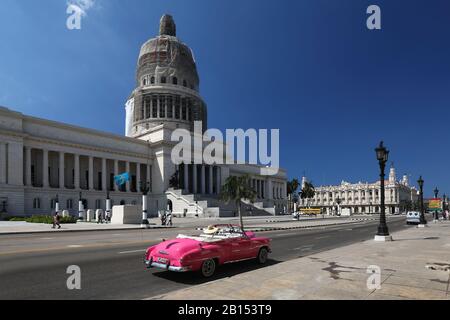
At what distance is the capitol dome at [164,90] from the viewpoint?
92.1 meters

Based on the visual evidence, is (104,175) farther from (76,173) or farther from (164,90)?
(164,90)

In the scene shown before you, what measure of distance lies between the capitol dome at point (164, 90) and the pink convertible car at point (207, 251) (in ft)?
264

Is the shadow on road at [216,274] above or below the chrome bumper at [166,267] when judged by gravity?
below

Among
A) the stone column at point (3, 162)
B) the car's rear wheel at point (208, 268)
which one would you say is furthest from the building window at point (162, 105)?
the car's rear wheel at point (208, 268)

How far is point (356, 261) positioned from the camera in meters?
11.7

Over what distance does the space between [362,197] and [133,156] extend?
427 ft

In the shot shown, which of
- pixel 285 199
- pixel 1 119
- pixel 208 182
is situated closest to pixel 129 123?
pixel 208 182

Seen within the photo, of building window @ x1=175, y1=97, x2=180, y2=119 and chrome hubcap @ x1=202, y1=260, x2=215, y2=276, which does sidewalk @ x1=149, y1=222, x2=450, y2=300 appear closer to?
chrome hubcap @ x1=202, y1=260, x2=215, y2=276

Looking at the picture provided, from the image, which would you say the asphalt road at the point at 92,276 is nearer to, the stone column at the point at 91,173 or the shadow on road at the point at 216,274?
the shadow on road at the point at 216,274

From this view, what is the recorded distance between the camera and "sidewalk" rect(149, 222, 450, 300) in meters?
7.23

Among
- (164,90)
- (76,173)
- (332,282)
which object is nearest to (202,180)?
(164,90)

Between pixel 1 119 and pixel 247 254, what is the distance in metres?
55.5

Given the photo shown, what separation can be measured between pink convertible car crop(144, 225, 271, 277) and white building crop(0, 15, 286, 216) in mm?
45407
